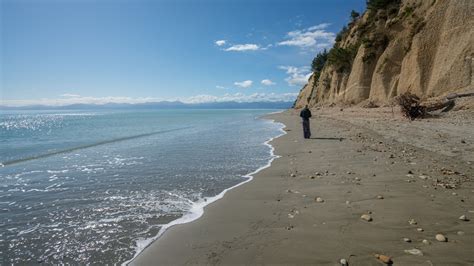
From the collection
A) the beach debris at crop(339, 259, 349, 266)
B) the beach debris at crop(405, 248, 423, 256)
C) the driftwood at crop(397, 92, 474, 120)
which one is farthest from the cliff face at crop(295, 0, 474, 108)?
the beach debris at crop(339, 259, 349, 266)

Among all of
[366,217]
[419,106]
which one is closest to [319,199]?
[366,217]

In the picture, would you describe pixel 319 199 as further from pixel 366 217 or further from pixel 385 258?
pixel 385 258

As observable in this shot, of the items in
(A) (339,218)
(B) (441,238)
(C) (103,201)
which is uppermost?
(B) (441,238)

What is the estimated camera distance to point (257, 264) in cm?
373

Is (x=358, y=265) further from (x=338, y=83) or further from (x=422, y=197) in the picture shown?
(x=338, y=83)

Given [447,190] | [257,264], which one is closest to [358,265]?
[257,264]

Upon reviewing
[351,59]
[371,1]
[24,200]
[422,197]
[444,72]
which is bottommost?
[24,200]

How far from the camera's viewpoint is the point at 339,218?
497 cm

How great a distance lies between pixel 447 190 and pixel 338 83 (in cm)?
4737

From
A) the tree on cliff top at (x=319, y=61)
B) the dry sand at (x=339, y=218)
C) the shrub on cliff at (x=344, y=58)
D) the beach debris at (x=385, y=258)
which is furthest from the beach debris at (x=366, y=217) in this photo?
the tree on cliff top at (x=319, y=61)

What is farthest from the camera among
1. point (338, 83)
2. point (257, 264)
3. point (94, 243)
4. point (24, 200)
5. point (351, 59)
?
point (338, 83)

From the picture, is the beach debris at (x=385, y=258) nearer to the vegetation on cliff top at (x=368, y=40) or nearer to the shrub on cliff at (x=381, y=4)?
the vegetation on cliff top at (x=368, y=40)

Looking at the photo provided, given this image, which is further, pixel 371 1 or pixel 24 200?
pixel 371 1

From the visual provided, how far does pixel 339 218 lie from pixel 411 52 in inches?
1256
